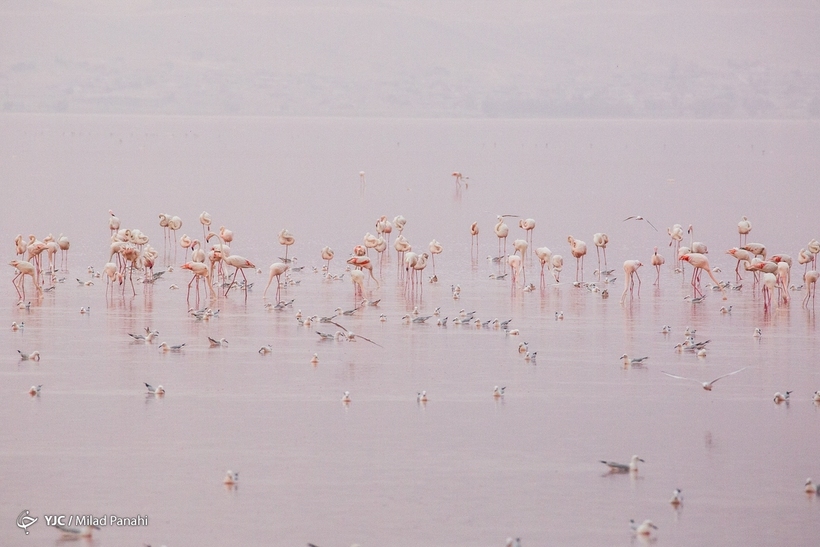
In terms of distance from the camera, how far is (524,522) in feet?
32.8

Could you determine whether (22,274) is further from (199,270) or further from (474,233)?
(474,233)

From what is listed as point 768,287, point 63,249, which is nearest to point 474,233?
point 63,249

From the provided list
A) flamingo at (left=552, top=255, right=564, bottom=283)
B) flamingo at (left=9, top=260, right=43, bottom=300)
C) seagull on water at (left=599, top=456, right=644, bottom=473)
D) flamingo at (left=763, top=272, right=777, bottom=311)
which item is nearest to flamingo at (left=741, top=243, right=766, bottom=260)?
flamingo at (left=763, top=272, right=777, bottom=311)

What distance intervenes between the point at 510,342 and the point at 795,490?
6.23 m

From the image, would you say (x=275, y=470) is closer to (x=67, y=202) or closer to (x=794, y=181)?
(x=67, y=202)

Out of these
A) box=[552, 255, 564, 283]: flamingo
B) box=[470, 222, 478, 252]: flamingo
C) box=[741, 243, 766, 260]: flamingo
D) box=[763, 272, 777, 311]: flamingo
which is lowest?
box=[763, 272, 777, 311]: flamingo

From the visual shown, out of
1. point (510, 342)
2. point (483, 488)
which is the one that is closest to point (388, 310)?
point (510, 342)

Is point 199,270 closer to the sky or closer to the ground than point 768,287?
closer to the sky

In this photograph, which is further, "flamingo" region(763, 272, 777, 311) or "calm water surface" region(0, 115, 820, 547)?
"flamingo" region(763, 272, 777, 311)

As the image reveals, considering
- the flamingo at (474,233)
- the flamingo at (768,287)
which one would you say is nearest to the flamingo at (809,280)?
the flamingo at (768,287)

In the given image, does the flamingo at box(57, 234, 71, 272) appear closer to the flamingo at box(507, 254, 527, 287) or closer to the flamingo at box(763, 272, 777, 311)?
the flamingo at box(507, 254, 527, 287)

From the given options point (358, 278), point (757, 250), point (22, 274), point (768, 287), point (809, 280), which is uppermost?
point (757, 250)

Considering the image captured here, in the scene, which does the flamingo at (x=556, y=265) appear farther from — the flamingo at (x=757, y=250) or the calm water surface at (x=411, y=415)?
the flamingo at (x=757, y=250)

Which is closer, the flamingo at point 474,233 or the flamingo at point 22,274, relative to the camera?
the flamingo at point 22,274
